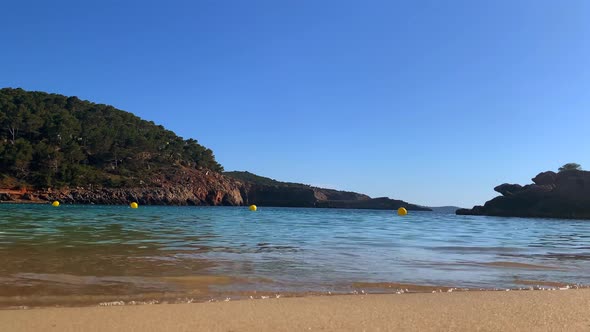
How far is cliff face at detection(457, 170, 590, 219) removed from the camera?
91.4 m

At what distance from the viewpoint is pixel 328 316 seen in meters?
4.90

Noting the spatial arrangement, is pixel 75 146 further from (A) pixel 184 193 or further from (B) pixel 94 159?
(A) pixel 184 193

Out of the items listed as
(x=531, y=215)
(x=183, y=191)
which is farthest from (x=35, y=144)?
(x=531, y=215)

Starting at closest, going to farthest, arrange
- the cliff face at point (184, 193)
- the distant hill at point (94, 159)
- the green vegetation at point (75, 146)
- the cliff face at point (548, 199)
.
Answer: the cliff face at point (548, 199)
the distant hill at point (94, 159)
the cliff face at point (184, 193)
the green vegetation at point (75, 146)

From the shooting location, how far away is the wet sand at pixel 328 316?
4.42m

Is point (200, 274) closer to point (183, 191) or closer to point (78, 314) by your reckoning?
point (78, 314)

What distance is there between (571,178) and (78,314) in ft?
370

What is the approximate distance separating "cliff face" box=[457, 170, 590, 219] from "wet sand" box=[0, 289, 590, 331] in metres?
97.9

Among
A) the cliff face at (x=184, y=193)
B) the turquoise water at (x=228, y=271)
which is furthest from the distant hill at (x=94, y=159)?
the turquoise water at (x=228, y=271)

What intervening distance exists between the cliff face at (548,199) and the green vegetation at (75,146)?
294 feet

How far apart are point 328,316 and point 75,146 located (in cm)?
12097

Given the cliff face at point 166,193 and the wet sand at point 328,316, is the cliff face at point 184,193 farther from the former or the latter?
the wet sand at point 328,316

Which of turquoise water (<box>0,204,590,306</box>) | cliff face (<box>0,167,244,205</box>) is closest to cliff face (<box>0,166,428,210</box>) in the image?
cliff face (<box>0,167,244,205</box>)

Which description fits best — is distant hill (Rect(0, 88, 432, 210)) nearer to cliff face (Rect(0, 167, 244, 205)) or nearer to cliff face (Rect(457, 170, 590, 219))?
cliff face (Rect(0, 167, 244, 205))
